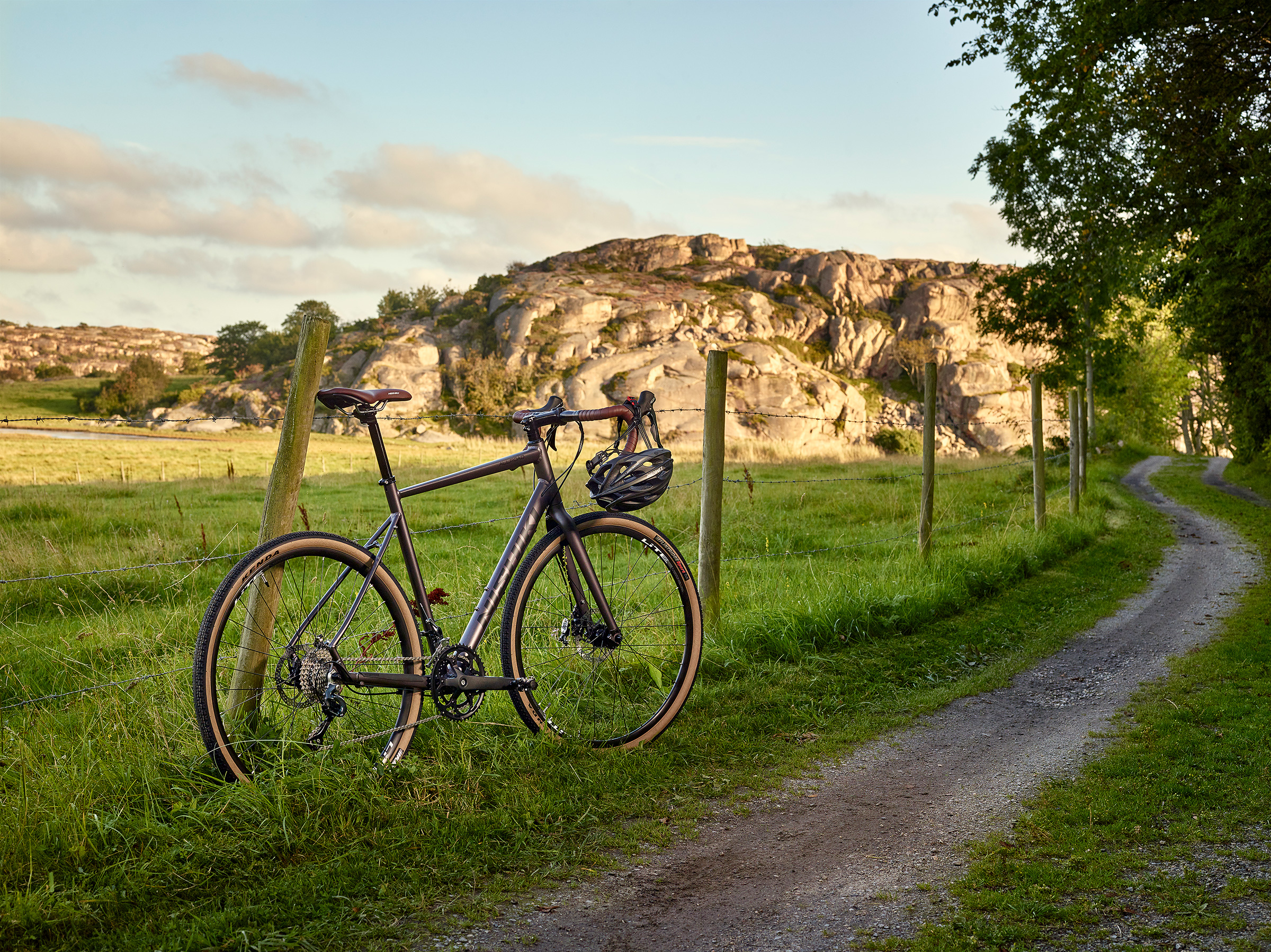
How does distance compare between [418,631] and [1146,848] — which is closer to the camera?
[1146,848]

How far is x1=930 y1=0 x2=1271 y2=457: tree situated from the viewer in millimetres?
13945

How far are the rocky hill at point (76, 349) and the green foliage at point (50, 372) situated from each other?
116 millimetres

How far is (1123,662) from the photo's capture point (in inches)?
242

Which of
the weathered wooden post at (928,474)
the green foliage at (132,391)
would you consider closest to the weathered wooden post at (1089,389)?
the weathered wooden post at (928,474)

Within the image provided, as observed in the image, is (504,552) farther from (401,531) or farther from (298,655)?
(298,655)

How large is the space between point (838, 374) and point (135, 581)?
3513 inches

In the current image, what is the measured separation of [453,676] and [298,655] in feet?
2.15

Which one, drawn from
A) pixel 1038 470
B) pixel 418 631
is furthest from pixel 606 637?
pixel 1038 470

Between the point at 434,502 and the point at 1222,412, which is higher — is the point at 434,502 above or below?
below

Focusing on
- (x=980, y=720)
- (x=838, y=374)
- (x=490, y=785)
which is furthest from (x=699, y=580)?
(x=838, y=374)

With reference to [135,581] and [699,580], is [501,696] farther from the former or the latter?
[135,581]

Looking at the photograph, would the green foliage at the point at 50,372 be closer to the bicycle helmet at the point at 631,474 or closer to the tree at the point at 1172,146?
the tree at the point at 1172,146

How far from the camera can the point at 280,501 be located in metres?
3.70

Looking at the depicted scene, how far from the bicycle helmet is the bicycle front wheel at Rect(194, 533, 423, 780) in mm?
1045
